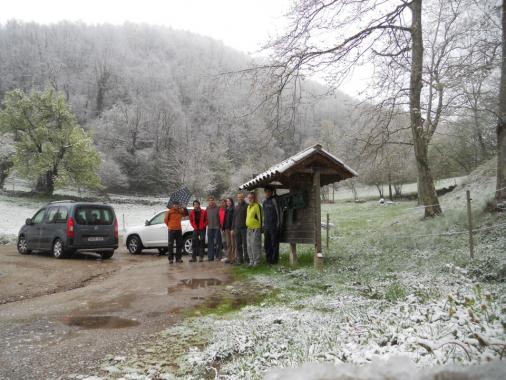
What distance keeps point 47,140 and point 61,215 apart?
2696cm

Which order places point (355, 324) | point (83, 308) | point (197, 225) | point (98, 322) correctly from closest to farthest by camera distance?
point (355, 324)
point (98, 322)
point (83, 308)
point (197, 225)

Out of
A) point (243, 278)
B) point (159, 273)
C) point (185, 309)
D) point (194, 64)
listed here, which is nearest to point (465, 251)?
point (243, 278)

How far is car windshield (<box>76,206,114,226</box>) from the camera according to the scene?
12.6m

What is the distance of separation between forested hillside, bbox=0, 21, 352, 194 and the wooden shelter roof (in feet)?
51.9

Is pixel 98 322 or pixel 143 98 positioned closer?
pixel 98 322

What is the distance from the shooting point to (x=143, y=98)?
243 feet

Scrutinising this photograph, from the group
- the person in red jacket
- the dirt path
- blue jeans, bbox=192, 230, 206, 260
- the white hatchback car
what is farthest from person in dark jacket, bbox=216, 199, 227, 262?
the white hatchback car

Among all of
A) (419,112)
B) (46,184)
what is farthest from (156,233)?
(46,184)

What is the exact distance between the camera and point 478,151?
80.5 ft

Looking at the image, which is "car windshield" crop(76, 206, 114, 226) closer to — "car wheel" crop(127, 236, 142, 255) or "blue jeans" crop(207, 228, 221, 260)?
"car wheel" crop(127, 236, 142, 255)

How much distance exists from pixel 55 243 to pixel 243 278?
836 cm

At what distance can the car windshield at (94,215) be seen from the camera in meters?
12.6

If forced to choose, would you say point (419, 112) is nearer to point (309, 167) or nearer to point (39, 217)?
point (309, 167)

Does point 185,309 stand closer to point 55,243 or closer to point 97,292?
point 97,292
